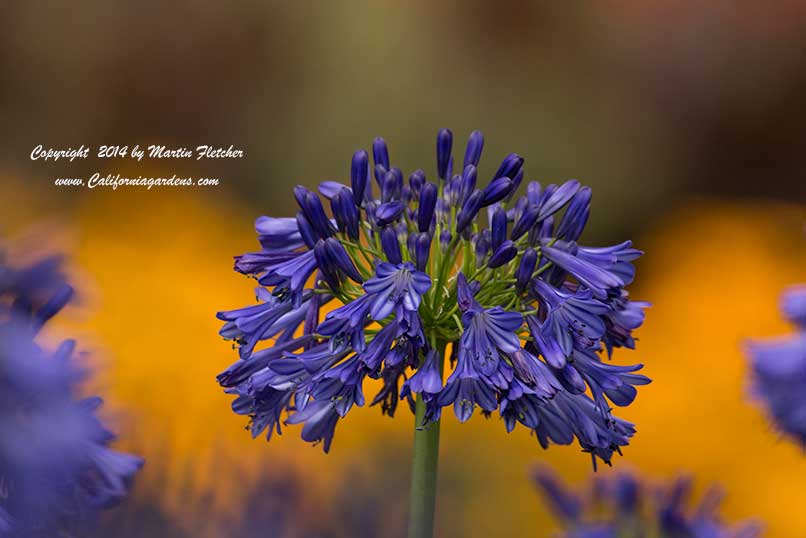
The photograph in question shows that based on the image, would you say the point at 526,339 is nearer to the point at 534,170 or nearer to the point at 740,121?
the point at 534,170

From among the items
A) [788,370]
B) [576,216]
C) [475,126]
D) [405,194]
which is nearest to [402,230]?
[405,194]

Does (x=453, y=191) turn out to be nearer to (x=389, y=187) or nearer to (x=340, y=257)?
(x=389, y=187)

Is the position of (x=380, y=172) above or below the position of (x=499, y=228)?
above

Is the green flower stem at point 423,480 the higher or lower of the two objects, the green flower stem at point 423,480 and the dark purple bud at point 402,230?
the lower

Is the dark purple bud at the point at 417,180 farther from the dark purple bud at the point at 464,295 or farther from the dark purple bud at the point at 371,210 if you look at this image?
the dark purple bud at the point at 464,295

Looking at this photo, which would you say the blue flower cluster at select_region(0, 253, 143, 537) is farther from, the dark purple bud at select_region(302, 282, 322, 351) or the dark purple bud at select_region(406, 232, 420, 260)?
the dark purple bud at select_region(406, 232, 420, 260)

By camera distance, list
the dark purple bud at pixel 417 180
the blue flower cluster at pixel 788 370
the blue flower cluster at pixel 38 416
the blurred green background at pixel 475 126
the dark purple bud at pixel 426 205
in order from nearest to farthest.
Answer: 1. the blue flower cluster at pixel 38 416
2. the blue flower cluster at pixel 788 370
3. the dark purple bud at pixel 426 205
4. the dark purple bud at pixel 417 180
5. the blurred green background at pixel 475 126

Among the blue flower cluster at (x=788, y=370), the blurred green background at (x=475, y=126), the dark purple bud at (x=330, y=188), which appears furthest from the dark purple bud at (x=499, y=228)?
the blurred green background at (x=475, y=126)

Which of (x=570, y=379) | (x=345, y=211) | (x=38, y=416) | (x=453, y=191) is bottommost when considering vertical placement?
(x=38, y=416)
